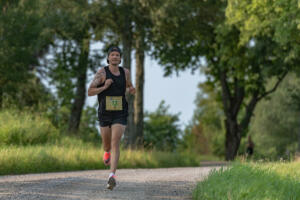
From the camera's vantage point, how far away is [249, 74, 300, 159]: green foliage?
46.5 m

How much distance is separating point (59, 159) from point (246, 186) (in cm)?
807

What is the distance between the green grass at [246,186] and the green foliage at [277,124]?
127ft

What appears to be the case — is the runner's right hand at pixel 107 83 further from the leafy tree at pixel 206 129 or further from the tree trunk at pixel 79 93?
the leafy tree at pixel 206 129

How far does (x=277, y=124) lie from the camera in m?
48.6

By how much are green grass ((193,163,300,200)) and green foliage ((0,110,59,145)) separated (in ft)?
31.0

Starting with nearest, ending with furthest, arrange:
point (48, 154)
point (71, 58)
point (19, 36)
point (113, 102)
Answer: point (113, 102)
point (48, 154)
point (19, 36)
point (71, 58)

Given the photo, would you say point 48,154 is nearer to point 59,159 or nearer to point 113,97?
point 59,159

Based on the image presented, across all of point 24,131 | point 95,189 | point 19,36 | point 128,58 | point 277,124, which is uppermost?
point 19,36

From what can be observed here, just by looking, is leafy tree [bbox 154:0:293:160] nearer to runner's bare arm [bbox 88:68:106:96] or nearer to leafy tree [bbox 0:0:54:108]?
leafy tree [bbox 0:0:54:108]

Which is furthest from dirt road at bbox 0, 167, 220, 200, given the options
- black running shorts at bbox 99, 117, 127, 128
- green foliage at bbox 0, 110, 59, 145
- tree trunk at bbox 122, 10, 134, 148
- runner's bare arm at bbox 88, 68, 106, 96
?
tree trunk at bbox 122, 10, 134, 148

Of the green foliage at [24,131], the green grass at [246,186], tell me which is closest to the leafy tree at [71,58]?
the green foliage at [24,131]

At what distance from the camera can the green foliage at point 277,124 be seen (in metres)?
46.5

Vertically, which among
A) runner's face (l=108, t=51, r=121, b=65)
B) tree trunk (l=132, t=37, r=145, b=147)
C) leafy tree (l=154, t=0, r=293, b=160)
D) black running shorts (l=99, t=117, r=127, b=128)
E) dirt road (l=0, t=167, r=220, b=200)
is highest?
leafy tree (l=154, t=0, r=293, b=160)

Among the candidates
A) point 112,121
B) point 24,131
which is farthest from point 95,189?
point 24,131
